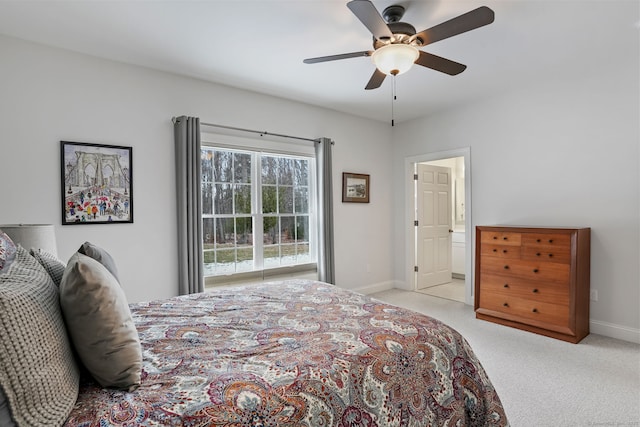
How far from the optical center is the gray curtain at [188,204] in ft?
10.9

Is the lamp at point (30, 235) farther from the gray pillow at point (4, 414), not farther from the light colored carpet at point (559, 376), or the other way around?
the light colored carpet at point (559, 376)

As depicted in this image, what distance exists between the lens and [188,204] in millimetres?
3361

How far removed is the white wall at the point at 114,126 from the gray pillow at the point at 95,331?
7.26ft

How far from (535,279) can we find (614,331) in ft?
2.78

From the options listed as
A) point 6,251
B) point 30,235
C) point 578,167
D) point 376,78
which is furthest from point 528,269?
point 30,235

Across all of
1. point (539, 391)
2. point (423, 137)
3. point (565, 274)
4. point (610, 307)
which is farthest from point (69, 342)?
point (423, 137)

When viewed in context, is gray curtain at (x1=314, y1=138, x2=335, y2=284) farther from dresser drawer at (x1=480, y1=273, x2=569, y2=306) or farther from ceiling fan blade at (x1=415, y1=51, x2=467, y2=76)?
ceiling fan blade at (x1=415, y1=51, x2=467, y2=76)

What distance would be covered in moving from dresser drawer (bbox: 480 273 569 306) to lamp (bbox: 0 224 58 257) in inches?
157

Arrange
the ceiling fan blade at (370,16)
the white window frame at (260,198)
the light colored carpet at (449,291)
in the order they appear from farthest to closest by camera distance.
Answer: the light colored carpet at (449,291) → the white window frame at (260,198) → the ceiling fan blade at (370,16)

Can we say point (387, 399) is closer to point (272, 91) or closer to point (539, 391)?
point (539, 391)

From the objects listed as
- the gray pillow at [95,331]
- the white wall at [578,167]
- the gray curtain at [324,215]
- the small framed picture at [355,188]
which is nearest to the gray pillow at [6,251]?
the gray pillow at [95,331]

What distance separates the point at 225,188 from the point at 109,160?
3.76 feet

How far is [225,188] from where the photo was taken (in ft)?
12.5

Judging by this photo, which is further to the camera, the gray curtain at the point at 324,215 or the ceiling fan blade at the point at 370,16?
the gray curtain at the point at 324,215
